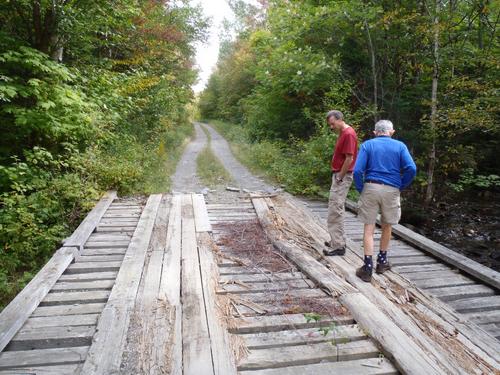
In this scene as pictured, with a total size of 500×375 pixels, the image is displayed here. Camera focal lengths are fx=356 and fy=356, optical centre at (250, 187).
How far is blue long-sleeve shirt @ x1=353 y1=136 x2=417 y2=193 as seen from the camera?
4.29 m

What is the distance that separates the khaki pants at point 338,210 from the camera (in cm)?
498

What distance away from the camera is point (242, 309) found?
362cm

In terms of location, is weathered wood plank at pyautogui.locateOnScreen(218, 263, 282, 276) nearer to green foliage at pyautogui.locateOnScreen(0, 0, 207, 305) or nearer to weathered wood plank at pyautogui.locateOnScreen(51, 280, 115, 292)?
weathered wood plank at pyautogui.locateOnScreen(51, 280, 115, 292)

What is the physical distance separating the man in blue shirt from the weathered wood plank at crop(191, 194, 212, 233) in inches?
103

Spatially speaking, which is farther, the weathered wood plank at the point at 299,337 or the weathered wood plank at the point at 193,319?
the weathered wood plank at the point at 299,337

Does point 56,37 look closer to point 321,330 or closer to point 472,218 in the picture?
point 321,330

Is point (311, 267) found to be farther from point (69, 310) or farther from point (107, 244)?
point (107, 244)

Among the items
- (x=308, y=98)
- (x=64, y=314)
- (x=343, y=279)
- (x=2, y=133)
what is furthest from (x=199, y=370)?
(x=308, y=98)

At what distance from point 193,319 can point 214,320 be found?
197 millimetres

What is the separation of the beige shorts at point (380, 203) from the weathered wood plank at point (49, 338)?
3265 mm

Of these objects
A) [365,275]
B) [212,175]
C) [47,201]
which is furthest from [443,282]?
[212,175]

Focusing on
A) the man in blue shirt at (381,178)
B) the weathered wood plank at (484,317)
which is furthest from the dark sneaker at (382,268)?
the weathered wood plank at (484,317)

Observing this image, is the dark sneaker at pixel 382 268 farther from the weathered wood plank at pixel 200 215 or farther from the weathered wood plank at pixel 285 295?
the weathered wood plank at pixel 200 215

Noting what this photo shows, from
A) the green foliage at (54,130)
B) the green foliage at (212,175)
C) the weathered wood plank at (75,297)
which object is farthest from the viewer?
the green foliage at (212,175)
